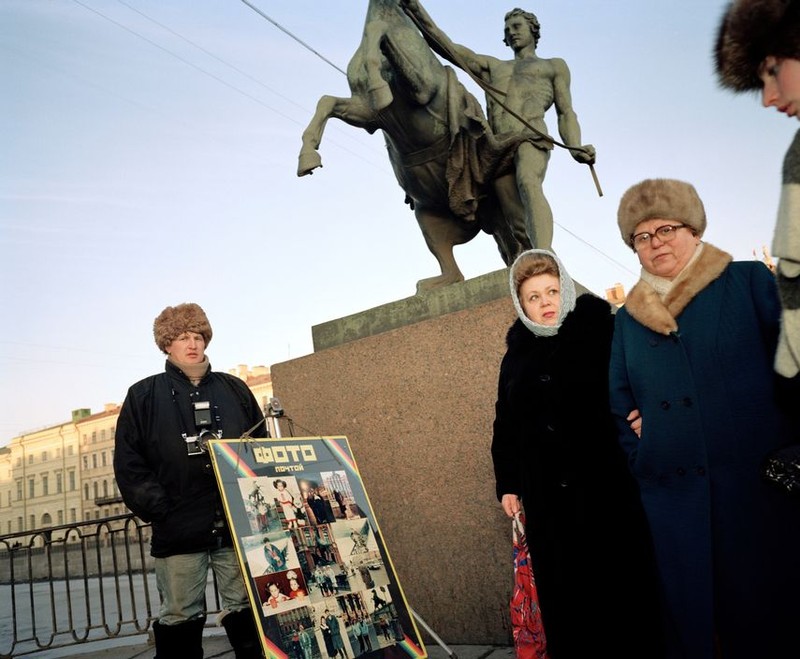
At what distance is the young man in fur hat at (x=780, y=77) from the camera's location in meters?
1.57

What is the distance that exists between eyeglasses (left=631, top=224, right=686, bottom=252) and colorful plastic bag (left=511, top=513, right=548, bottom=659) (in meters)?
1.17

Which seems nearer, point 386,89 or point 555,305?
point 555,305

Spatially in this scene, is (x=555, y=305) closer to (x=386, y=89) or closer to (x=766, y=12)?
(x=766, y=12)

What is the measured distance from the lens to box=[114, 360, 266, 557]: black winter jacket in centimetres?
330

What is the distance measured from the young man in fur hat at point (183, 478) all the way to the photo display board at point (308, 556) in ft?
0.69

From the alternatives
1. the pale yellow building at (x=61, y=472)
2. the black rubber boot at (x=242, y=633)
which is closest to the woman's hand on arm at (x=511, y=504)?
the black rubber boot at (x=242, y=633)

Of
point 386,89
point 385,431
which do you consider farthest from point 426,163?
point 385,431

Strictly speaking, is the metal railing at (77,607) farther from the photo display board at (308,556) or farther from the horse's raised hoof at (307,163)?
the horse's raised hoof at (307,163)

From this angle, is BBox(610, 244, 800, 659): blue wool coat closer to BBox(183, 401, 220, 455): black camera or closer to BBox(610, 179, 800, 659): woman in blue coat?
BBox(610, 179, 800, 659): woman in blue coat

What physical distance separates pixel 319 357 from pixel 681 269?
275cm

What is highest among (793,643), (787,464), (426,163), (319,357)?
(426,163)

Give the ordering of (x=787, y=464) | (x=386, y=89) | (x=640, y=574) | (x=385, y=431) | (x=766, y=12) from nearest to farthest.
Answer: (x=766, y=12) → (x=787, y=464) → (x=640, y=574) → (x=385, y=431) → (x=386, y=89)

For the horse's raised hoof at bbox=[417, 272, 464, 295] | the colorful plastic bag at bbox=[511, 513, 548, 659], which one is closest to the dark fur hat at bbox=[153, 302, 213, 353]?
the horse's raised hoof at bbox=[417, 272, 464, 295]

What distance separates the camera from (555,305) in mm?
2891
